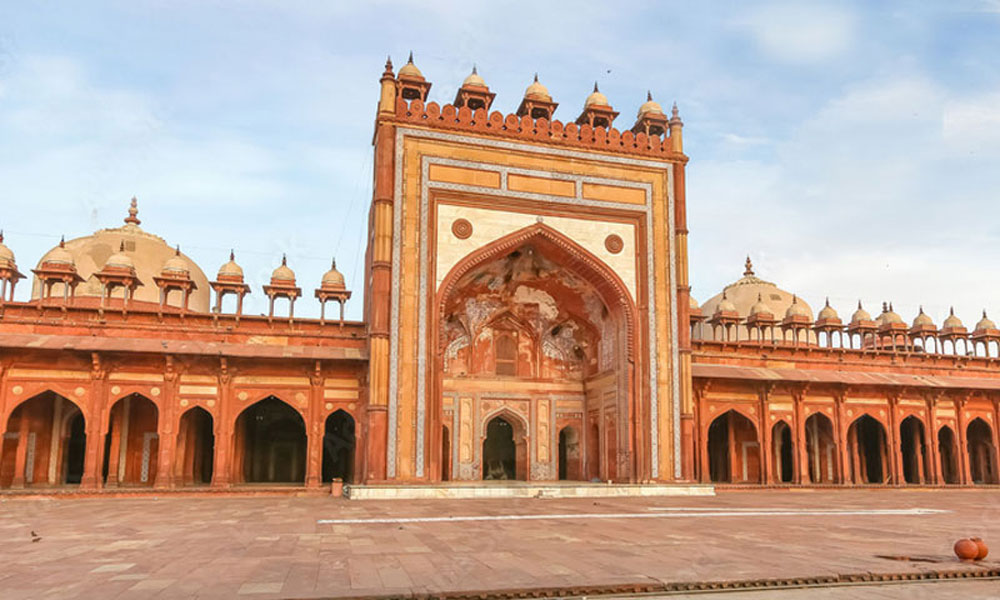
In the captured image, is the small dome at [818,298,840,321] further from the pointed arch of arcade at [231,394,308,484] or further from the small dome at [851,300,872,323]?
the pointed arch of arcade at [231,394,308,484]

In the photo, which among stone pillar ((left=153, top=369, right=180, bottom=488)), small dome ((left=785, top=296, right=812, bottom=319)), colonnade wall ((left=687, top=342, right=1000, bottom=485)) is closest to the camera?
stone pillar ((left=153, top=369, right=180, bottom=488))

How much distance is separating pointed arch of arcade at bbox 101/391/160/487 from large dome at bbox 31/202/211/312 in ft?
21.4

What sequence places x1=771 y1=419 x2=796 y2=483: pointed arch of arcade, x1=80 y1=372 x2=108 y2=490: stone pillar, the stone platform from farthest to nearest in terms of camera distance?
x1=771 y1=419 x2=796 y2=483: pointed arch of arcade
x1=80 y1=372 x2=108 y2=490: stone pillar
the stone platform

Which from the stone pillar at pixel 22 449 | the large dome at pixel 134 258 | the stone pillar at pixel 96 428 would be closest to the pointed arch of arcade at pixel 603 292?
the stone pillar at pixel 96 428

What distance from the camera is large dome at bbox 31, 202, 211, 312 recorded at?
2680cm

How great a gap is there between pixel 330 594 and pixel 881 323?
27427mm

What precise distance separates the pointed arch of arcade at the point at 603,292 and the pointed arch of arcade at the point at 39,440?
9.62 meters

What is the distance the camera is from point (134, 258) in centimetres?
2800

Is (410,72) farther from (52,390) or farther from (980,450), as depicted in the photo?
(980,450)

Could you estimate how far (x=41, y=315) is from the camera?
19.8 metres

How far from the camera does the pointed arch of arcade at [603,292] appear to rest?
66.7 feet

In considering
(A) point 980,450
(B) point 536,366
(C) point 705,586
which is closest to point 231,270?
(B) point 536,366

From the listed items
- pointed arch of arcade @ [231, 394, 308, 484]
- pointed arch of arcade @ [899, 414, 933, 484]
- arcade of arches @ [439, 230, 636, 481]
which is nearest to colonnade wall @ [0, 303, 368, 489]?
pointed arch of arcade @ [231, 394, 308, 484]

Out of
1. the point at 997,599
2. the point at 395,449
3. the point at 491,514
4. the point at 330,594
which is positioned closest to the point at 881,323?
the point at 395,449
